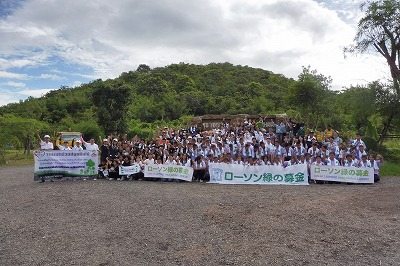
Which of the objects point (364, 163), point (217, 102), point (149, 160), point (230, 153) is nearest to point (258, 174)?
point (230, 153)

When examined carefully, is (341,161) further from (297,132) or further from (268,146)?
(297,132)

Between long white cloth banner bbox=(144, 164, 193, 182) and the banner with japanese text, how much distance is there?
7.72ft

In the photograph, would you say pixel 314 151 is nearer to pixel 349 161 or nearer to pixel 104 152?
pixel 349 161

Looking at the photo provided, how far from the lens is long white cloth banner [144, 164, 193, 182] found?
13.9m

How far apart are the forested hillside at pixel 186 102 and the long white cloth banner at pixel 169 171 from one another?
1256 cm

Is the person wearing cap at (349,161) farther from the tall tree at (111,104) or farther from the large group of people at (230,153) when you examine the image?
the tall tree at (111,104)

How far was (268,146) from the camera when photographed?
49.3ft

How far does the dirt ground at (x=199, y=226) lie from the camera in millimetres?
5848

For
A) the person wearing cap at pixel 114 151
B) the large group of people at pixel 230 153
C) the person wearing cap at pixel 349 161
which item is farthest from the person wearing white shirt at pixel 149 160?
the person wearing cap at pixel 349 161

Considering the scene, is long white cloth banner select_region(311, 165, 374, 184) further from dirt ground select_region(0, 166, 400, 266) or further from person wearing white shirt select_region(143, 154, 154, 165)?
person wearing white shirt select_region(143, 154, 154, 165)

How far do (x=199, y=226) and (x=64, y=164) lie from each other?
827 centimetres

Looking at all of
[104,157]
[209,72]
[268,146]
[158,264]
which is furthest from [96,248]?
[209,72]

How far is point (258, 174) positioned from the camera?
1332 cm

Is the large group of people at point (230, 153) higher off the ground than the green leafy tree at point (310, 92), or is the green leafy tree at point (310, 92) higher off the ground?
the green leafy tree at point (310, 92)
